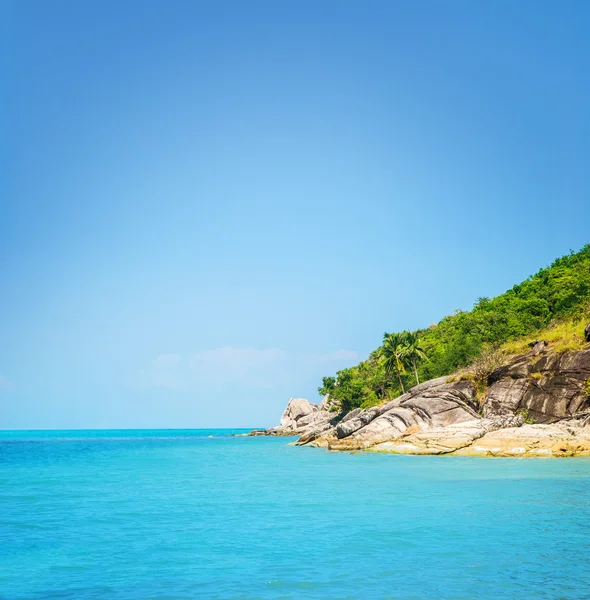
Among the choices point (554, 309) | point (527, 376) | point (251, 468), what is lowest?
point (251, 468)

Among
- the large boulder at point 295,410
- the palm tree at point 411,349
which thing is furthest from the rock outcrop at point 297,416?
the palm tree at point 411,349

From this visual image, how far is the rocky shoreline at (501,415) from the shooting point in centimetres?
4159

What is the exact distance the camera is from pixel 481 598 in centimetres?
1130

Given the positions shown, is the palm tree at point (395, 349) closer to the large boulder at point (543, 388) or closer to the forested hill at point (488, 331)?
the forested hill at point (488, 331)

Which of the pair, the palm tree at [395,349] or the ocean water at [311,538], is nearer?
the ocean water at [311,538]

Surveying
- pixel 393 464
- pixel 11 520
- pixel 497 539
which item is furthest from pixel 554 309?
pixel 11 520

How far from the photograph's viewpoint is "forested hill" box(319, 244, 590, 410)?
240 feet

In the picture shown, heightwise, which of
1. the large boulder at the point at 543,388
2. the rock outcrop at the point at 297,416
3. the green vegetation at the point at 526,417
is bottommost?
the rock outcrop at the point at 297,416

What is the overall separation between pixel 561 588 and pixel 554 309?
7494 centimetres

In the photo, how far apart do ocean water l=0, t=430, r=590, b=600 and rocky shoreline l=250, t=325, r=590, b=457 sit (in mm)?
8139

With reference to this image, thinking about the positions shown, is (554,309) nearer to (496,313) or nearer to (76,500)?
(496,313)

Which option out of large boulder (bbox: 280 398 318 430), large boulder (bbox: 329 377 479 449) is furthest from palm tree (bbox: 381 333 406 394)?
large boulder (bbox: 280 398 318 430)

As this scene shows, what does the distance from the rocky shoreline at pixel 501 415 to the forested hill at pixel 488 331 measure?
43.7 ft

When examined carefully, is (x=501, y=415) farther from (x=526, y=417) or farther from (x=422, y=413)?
(x=422, y=413)
